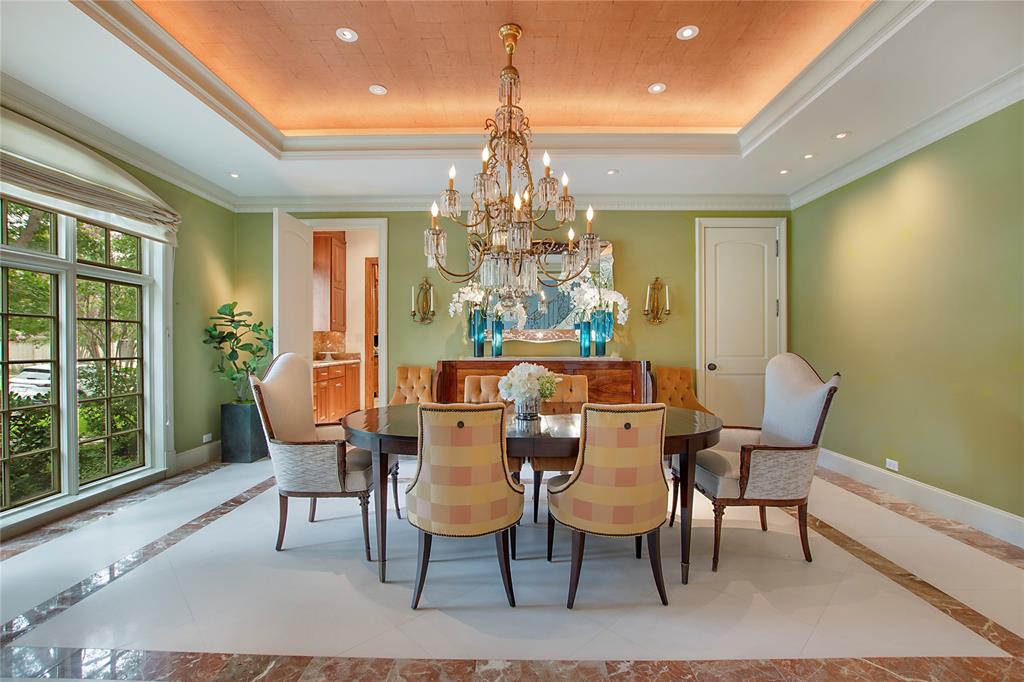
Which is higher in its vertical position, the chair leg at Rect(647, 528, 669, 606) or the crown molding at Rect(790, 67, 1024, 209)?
the crown molding at Rect(790, 67, 1024, 209)

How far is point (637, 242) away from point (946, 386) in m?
2.74

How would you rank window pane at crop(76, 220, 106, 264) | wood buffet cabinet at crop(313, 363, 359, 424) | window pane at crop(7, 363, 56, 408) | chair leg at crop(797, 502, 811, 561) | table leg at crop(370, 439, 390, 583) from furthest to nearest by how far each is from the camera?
wood buffet cabinet at crop(313, 363, 359, 424) < window pane at crop(76, 220, 106, 264) < window pane at crop(7, 363, 56, 408) < chair leg at crop(797, 502, 811, 561) < table leg at crop(370, 439, 390, 583)

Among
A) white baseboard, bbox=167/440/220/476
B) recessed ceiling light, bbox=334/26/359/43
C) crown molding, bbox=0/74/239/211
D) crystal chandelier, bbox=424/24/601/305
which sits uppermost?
recessed ceiling light, bbox=334/26/359/43

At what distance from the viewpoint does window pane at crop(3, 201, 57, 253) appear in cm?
290

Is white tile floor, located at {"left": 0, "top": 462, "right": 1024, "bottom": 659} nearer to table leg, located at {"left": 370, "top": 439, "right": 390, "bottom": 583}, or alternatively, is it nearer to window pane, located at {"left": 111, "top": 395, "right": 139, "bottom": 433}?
table leg, located at {"left": 370, "top": 439, "right": 390, "bottom": 583}

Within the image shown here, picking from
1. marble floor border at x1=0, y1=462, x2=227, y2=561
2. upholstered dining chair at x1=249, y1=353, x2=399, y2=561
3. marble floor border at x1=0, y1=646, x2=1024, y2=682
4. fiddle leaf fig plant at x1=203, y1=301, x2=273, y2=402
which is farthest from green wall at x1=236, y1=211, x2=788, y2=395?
marble floor border at x1=0, y1=646, x2=1024, y2=682

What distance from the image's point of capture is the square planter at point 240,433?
4.48 m

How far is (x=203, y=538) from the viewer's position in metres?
2.76

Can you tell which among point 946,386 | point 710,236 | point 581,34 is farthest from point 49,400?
point 946,386

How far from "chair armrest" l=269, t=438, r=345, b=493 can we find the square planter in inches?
91.0

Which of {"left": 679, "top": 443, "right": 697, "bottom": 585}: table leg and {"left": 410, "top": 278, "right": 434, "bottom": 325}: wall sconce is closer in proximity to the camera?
{"left": 679, "top": 443, "right": 697, "bottom": 585}: table leg

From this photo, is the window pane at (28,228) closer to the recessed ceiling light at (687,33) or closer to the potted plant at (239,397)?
the potted plant at (239,397)

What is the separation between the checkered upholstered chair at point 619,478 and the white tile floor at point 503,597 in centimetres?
25

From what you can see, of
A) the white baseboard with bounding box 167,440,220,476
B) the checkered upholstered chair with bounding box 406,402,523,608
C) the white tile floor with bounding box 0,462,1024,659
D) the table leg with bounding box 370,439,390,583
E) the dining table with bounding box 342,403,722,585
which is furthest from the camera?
the white baseboard with bounding box 167,440,220,476
